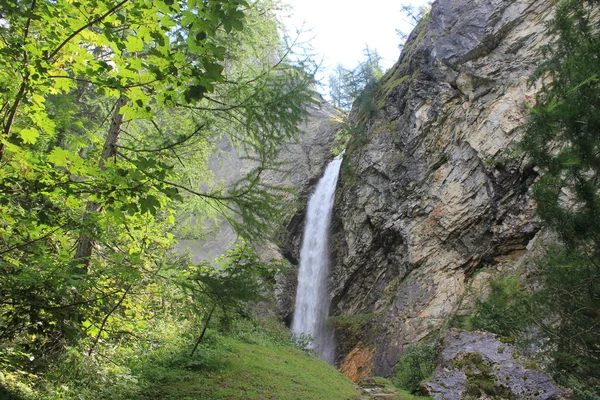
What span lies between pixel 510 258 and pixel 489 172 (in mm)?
3573

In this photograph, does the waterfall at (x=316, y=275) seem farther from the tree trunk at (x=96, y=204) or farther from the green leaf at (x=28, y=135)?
the green leaf at (x=28, y=135)

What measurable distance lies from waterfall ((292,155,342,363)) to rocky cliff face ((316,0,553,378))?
756 mm

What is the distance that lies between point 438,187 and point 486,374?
437 inches

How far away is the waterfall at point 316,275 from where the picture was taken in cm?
1967

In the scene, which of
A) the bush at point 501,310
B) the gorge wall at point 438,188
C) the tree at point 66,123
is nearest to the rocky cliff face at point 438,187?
the gorge wall at point 438,188

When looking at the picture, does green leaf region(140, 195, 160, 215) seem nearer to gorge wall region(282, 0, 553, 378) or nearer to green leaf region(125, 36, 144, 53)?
green leaf region(125, 36, 144, 53)

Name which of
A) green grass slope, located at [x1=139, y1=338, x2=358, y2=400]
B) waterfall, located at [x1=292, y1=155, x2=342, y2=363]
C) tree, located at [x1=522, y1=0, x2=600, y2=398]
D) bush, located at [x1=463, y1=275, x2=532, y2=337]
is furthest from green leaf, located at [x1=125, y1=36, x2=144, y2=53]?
waterfall, located at [x1=292, y1=155, x2=342, y2=363]

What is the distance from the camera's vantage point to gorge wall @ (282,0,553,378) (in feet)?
48.2

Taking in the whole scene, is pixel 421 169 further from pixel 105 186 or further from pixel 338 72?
pixel 338 72

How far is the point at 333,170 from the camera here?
26.9 meters

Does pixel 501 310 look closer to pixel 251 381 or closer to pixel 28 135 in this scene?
pixel 251 381

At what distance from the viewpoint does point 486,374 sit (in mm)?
6887

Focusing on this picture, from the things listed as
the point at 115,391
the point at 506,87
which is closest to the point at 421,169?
the point at 506,87

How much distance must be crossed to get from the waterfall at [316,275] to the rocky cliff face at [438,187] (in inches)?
29.8
